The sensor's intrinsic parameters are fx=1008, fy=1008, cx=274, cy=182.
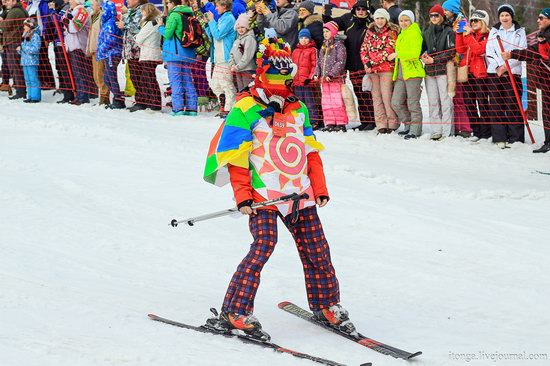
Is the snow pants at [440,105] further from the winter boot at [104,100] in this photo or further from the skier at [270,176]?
the skier at [270,176]

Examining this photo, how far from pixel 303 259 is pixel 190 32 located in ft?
27.9

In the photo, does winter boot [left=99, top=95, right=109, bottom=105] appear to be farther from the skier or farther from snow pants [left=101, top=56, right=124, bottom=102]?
the skier

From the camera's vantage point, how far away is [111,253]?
8070 millimetres

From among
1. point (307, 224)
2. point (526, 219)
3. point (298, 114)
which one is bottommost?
point (526, 219)

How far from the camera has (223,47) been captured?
46.7 feet

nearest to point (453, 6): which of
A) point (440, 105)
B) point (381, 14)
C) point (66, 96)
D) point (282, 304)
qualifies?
point (381, 14)

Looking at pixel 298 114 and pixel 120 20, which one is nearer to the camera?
pixel 298 114

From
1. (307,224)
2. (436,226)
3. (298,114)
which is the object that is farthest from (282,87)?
(436,226)

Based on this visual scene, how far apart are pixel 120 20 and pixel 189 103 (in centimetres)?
178

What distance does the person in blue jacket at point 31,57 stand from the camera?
52.6 ft

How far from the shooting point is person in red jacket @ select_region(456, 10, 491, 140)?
12.3 meters

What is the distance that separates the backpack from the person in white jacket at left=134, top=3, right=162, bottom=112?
A: 1.92 feet

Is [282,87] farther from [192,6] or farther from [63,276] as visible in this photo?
[192,6]

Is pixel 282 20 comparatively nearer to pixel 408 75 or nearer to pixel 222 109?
pixel 222 109
